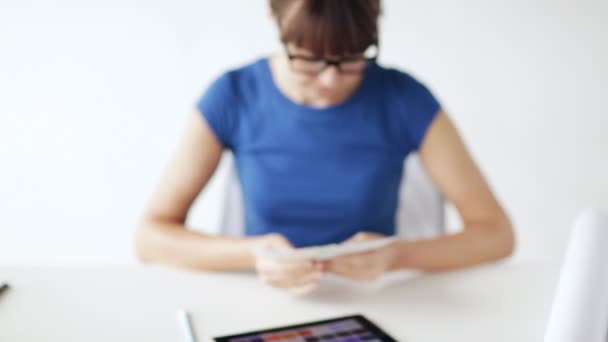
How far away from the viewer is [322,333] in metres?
0.72

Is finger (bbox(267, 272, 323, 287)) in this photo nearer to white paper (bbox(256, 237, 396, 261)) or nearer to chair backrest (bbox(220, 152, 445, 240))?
white paper (bbox(256, 237, 396, 261))

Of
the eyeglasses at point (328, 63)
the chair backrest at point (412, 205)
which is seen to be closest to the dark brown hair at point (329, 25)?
the eyeglasses at point (328, 63)

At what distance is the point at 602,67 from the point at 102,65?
67.4 inches

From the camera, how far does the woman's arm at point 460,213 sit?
97 cm

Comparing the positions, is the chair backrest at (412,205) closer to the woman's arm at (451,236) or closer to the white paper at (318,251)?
the woman's arm at (451,236)

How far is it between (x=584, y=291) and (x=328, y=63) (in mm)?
566

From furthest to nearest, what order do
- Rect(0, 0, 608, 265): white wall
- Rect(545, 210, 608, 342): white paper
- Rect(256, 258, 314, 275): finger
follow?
Rect(0, 0, 608, 265): white wall, Rect(256, 258, 314, 275): finger, Rect(545, 210, 608, 342): white paper

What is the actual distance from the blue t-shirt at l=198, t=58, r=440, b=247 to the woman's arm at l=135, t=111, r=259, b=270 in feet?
0.14

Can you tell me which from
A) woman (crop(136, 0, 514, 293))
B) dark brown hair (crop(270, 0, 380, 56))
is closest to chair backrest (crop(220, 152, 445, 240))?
woman (crop(136, 0, 514, 293))

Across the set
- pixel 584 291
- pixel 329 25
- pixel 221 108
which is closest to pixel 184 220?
pixel 221 108

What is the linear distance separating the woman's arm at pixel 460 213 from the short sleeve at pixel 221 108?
0.40 metres

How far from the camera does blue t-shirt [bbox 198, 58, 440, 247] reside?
1179 millimetres

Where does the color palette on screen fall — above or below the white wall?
below

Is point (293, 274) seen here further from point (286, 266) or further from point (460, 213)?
point (460, 213)
